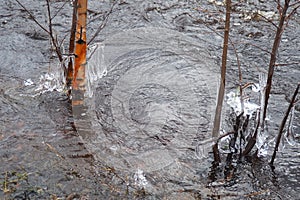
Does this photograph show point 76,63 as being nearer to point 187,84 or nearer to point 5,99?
point 5,99

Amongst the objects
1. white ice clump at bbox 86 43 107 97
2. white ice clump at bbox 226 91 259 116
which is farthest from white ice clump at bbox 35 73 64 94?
white ice clump at bbox 226 91 259 116

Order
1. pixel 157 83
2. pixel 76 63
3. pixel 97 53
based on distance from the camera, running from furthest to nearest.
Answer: pixel 97 53, pixel 157 83, pixel 76 63

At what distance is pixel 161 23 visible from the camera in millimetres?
7227

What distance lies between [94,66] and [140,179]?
6.81 feet

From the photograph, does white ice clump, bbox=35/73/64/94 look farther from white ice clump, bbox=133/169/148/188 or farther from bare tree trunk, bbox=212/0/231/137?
bare tree trunk, bbox=212/0/231/137

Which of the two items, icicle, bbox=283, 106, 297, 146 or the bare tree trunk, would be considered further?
icicle, bbox=283, 106, 297, 146

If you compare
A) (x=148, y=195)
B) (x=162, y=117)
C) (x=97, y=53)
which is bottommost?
(x=148, y=195)

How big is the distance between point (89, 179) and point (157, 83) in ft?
6.24

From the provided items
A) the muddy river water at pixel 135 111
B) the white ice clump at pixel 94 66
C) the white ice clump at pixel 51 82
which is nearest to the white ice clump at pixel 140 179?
the muddy river water at pixel 135 111

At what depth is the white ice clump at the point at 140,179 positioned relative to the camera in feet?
13.2

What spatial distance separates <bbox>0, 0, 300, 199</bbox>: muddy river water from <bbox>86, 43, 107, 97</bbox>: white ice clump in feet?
0.08

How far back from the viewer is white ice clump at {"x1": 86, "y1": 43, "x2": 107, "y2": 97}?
5.32 meters

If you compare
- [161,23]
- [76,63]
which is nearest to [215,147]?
[76,63]

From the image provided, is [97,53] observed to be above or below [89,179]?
above
